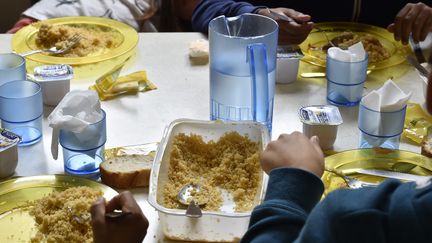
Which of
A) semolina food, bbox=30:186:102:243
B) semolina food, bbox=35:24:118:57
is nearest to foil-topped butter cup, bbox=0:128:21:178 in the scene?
semolina food, bbox=30:186:102:243

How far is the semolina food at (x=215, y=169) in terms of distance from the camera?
115cm

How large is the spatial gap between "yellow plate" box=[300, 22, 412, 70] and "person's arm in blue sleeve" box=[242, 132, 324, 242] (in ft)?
2.30

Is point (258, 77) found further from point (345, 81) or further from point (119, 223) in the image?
point (119, 223)

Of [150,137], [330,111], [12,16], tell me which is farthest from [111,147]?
[12,16]

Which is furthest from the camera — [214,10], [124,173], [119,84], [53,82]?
[214,10]

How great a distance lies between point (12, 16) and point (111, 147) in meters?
2.11

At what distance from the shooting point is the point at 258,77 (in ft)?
4.20

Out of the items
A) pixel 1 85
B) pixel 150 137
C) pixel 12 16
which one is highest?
pixel 1 85

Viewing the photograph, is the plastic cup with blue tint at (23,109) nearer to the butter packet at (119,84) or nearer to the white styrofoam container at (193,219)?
the butter packet at (119,84)

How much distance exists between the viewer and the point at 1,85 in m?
1.40

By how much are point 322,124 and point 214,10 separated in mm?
778

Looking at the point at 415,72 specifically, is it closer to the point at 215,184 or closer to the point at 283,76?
the point at 283,76

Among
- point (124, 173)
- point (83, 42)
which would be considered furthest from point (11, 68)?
point (124, 173)

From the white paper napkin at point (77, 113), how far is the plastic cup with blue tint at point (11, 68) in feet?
0.92
